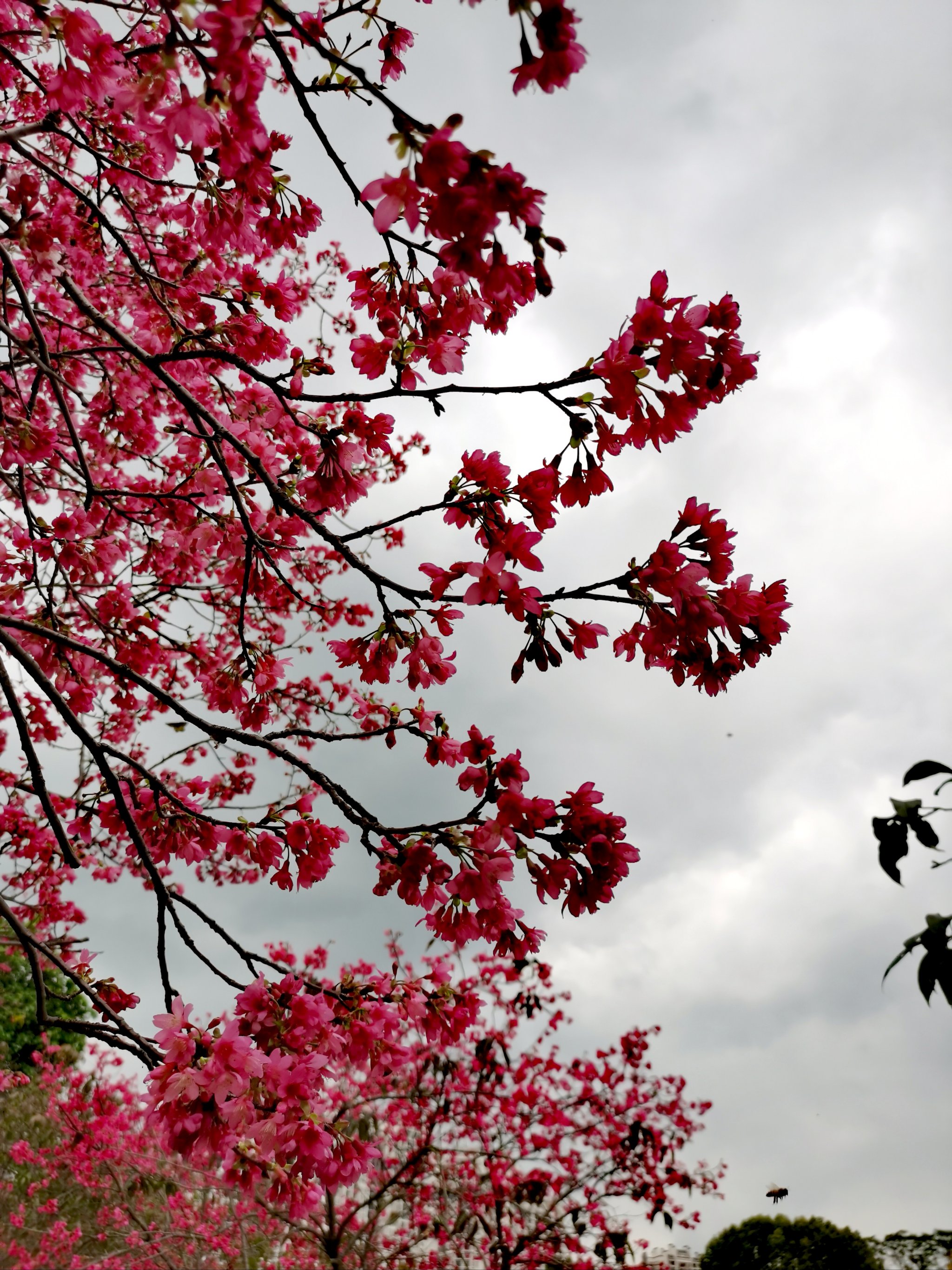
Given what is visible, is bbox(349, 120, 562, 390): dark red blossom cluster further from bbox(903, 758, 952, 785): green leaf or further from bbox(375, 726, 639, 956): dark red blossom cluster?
bbox(903, 758, 952, 785): green leaf

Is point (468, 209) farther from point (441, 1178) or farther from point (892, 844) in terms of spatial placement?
point (441, 1178)

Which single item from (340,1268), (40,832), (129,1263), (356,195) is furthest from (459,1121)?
(356,195)

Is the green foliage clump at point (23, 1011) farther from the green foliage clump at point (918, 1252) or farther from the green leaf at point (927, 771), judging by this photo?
the green leaf at point (927, 771)

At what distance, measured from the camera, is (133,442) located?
204 inches

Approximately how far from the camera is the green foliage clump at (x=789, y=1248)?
823 cm

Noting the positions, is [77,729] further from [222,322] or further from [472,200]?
[472,200]

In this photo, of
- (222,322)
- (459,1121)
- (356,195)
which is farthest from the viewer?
(459,1121)

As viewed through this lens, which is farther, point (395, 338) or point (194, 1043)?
point (395, 338)

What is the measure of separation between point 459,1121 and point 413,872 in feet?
23.1

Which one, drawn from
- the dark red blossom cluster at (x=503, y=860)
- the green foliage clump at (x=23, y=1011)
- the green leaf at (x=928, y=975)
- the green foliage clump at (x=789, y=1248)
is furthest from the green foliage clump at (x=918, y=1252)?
the green foliage clump at (x=23, y=1011)

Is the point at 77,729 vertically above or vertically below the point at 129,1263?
above

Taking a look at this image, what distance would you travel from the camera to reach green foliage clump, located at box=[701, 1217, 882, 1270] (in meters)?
8.23

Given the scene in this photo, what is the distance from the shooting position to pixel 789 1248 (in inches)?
332

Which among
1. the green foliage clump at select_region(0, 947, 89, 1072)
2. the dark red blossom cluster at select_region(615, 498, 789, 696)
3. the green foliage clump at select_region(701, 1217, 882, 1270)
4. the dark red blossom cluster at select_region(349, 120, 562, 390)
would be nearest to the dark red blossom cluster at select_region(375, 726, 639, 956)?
the dark red blossom cluster at select_region(615, 498, 789, 696)
